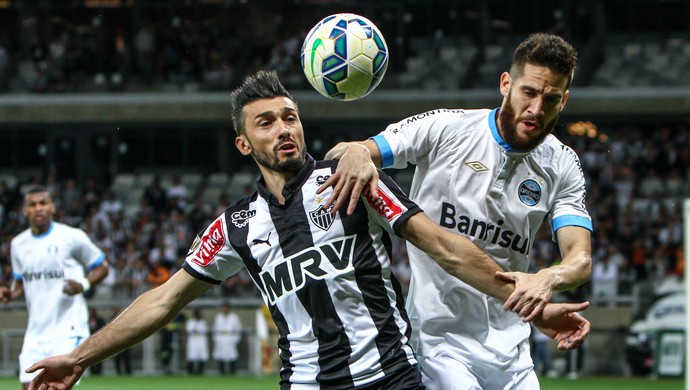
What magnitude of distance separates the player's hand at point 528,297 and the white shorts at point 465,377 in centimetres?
81

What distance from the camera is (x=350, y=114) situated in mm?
26453

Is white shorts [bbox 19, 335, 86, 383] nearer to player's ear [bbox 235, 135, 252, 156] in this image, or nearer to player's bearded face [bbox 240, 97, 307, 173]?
player's ear [bbox 235, 135, 252, 156]

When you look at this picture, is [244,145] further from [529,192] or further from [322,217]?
[529,192]

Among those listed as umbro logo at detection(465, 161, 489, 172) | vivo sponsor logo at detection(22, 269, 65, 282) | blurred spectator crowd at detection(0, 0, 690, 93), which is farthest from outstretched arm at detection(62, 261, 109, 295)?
blurred spectator crowd at detection(0, 0, 690, 93)

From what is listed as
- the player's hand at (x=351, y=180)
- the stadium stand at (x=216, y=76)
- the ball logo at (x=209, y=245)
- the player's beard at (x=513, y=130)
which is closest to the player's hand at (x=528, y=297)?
the player's hand at (x=351, y=180)

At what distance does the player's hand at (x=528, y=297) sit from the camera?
4.14 meters

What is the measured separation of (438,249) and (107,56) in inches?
1005

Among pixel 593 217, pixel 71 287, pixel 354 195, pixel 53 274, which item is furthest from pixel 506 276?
pixel 593 217

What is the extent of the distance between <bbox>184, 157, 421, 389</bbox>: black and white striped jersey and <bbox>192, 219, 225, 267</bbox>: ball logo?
0.03ft

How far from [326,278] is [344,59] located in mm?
1343

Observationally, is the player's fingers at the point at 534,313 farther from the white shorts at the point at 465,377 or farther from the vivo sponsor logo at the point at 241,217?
the vivo sponsor logo at the point at 241,217

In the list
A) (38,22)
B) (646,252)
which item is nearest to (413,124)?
(646,252)

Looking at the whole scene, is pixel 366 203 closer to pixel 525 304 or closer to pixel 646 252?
pixel 525 304

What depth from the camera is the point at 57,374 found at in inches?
181
